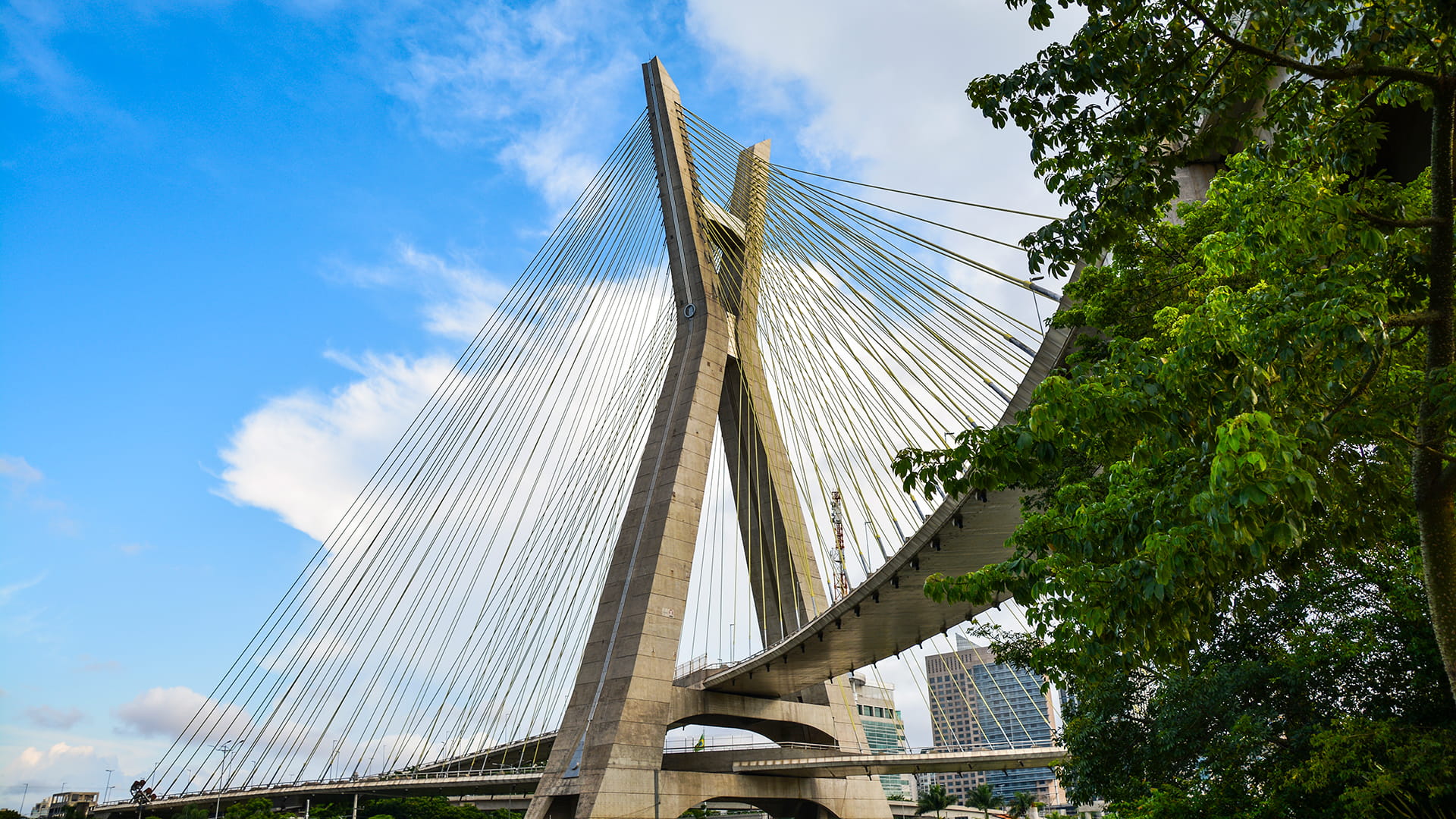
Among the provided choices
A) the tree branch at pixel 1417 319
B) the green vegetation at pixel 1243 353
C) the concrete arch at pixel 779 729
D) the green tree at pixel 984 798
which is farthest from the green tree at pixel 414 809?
the tree branch at pixel 1417 319

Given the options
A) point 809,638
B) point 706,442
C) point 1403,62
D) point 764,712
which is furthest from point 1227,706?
point 764,712

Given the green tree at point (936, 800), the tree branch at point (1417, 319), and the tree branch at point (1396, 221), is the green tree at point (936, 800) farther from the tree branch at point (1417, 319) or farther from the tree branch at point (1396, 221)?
the tree branch at point (1396, 221)

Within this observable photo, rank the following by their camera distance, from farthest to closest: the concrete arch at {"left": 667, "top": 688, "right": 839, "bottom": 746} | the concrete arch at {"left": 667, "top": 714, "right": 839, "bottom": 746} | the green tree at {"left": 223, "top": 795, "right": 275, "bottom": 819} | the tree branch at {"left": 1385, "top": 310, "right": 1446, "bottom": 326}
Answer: the green tree at {"left": 223, "top": 795, "right": 275, "bottom": 819}
the concrete arch at {"left": 667, "top": 714, "right": 839, "bottom": 746}
the concrete arch at {"left": 667, "top": 688, "right": 839, "bottom": 746}
the tree branch at {"left": 1385, "top": 310, "right": 1446, "bottom": 326}

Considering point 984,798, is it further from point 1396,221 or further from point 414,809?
point 1396,221

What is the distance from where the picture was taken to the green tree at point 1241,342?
513 centimetres

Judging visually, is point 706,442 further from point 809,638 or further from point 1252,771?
point 1252,771

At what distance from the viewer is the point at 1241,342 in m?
5.27

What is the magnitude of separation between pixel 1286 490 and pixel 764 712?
87.5 feet

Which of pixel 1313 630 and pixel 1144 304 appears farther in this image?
pixel 1313 630

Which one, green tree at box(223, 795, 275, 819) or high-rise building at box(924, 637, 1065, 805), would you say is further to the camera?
high-rise building at box(924, 637, 1065, 805)

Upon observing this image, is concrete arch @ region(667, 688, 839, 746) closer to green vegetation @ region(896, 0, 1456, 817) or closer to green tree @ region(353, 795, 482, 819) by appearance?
green tree @ region(353, 795, 482, 819)

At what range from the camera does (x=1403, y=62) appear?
21.3ft

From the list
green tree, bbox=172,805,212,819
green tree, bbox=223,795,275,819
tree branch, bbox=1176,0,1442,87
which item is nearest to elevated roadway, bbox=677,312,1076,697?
tree branch, bbox=1176,0,1442,87

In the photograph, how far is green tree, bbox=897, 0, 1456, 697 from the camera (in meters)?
5.13
